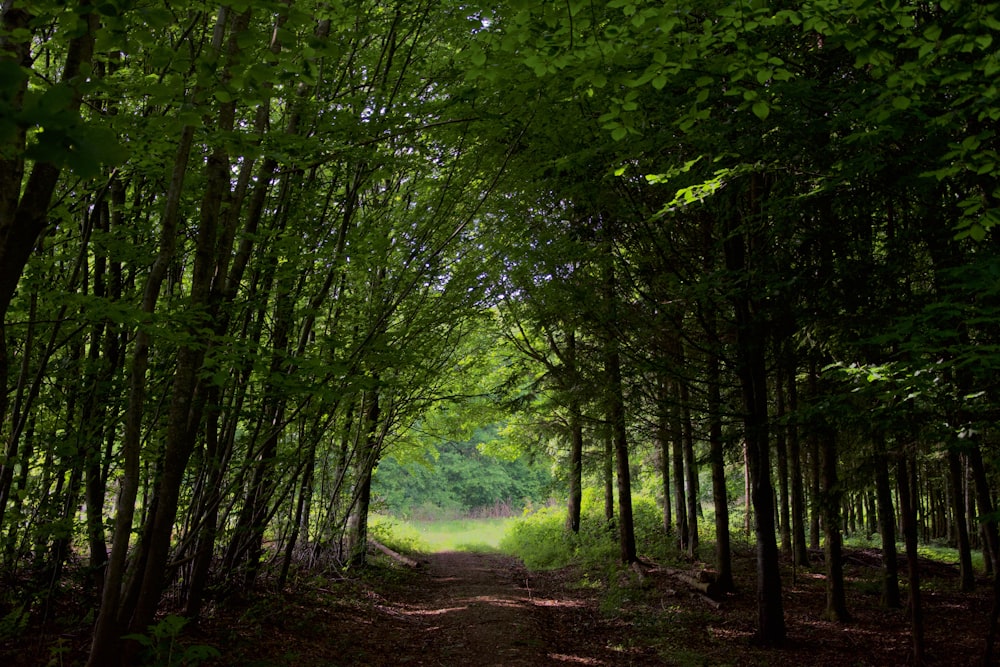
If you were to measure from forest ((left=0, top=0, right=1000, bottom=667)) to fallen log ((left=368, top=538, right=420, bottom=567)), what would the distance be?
625 cm

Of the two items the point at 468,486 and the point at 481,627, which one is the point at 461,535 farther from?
the point at 481,627

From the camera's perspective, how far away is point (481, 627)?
8383 millimetres

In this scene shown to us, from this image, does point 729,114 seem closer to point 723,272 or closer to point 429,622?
point 723,272

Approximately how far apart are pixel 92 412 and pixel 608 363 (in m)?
8.99

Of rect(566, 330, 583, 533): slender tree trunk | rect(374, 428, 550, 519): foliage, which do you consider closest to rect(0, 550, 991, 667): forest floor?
rect(566, 330, 583, 533): slender tree trunk

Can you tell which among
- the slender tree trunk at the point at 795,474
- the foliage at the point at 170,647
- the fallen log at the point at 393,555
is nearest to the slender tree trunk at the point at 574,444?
the slender tree trunk at the point at 795,474

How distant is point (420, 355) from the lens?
801 centimetres

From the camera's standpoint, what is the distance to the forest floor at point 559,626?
22.6ft

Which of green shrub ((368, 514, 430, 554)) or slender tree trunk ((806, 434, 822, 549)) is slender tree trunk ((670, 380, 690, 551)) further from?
green shrub ((368, 514, 430, 554))

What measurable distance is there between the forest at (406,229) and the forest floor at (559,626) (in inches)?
21.8

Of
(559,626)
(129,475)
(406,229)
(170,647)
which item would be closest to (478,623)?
(559,626)

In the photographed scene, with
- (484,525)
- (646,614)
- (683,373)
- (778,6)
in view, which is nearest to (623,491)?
(646,614)

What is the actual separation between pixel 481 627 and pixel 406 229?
5471 mm

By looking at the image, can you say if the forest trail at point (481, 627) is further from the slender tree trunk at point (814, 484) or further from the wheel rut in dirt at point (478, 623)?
the slender tree trunk at point (814, 484)
